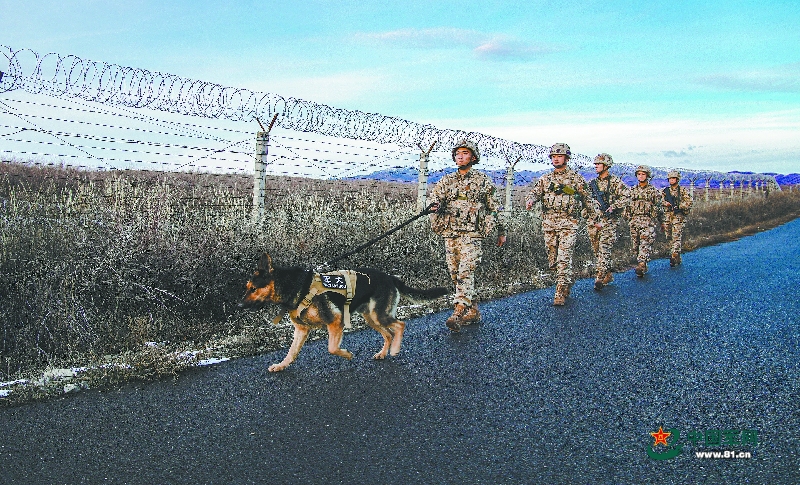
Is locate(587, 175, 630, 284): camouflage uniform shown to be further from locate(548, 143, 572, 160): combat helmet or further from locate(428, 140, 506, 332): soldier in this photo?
locate(428, 140, 506, 332): soldier

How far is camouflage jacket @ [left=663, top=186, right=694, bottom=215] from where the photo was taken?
15.5 m

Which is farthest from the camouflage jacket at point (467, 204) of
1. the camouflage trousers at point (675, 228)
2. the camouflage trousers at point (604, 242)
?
the camouflage trousers at point (675, 228)

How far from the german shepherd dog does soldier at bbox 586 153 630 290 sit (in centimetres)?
586

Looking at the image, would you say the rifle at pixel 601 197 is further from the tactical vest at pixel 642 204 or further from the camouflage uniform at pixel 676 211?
the camouflage uniform at pixel 676 211

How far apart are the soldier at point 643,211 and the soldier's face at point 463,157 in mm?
6389

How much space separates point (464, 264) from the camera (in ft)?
27.0

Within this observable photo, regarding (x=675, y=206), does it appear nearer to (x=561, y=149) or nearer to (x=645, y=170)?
(x=645, y=170)

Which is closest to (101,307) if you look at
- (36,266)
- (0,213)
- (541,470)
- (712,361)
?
(36,266)

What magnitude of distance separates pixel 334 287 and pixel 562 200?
5365 mm

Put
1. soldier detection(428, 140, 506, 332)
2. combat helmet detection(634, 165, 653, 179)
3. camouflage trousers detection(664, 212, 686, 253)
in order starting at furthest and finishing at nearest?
camouflage trousers detection(664, 212, 686, 253)
combat helmet detection(634, 165, 653, 179)
soldier detection(428, 140, 506, 332)

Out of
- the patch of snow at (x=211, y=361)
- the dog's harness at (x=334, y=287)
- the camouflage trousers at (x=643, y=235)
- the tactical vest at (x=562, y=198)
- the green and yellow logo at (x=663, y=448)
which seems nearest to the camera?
the green and yellow logo at (x=663, y=448)

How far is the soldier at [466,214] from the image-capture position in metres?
8.13

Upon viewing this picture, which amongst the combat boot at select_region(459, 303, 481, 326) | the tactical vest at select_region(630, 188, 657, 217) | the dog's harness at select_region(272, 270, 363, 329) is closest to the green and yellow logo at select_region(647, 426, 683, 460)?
the dog's harness at select_region(272, 270, 363, 329)

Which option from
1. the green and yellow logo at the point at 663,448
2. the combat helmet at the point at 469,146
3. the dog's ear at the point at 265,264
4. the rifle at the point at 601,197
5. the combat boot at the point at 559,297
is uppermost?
the combat helmet at the point at 469,146
